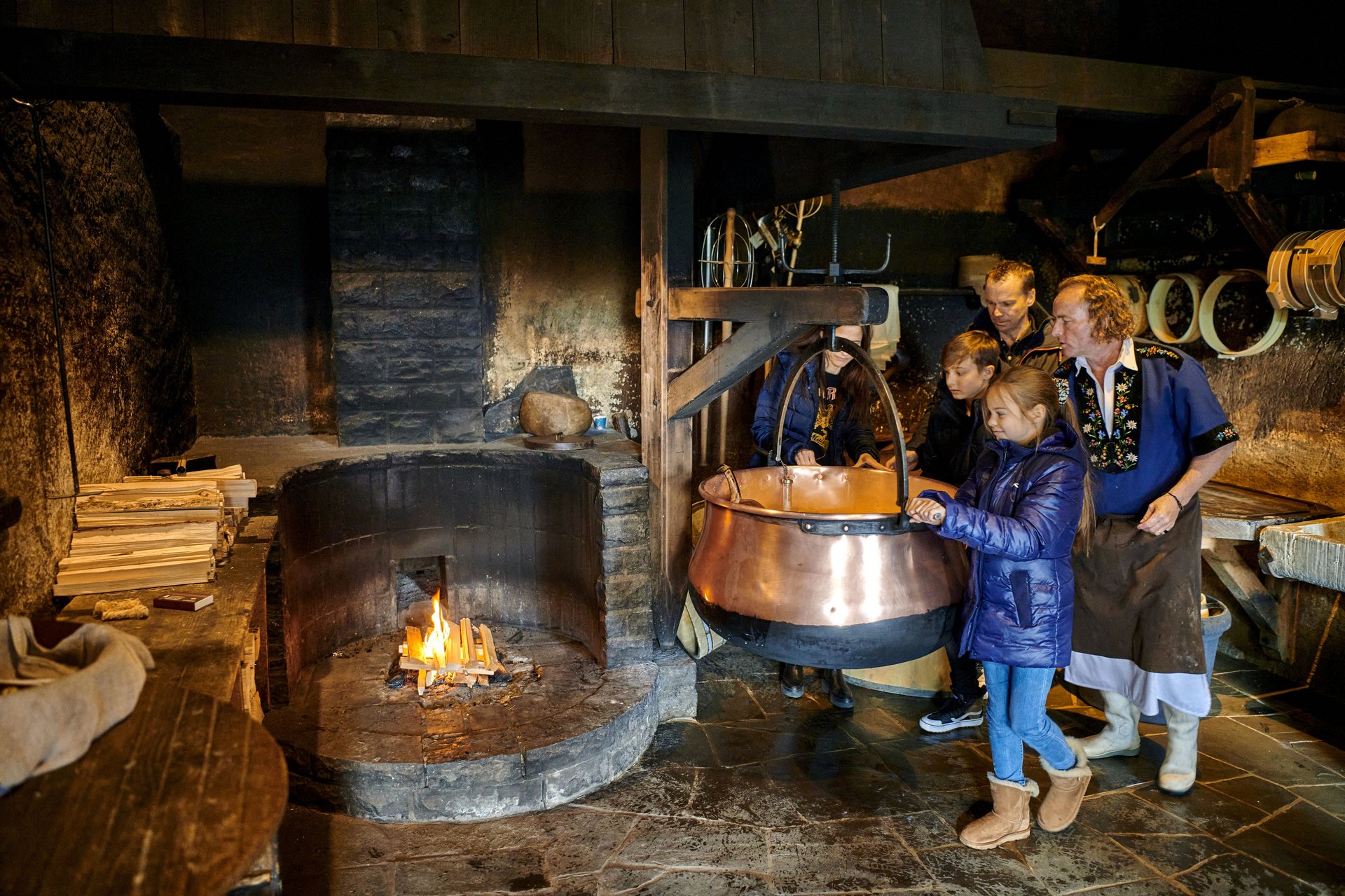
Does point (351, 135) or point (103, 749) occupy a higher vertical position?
point (351, 135)

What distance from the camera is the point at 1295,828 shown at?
12.7 ft

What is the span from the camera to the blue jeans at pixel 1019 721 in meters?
3.49

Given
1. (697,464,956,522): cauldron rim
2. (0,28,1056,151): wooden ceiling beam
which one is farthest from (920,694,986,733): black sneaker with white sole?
(0,28,1056,151): wooden ceiling beam

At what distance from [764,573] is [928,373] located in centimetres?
436

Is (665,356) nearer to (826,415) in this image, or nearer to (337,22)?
(826,415)

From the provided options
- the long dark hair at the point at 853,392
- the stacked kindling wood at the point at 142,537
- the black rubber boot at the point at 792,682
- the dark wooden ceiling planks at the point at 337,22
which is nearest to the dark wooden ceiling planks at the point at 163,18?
the dark wooden ceiling planks at the point at 337,22

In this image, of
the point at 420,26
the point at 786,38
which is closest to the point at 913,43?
the point at 786,38

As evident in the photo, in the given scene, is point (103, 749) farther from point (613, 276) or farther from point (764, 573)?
point (613, 276)

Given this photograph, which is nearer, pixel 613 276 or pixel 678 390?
pixel 678 390

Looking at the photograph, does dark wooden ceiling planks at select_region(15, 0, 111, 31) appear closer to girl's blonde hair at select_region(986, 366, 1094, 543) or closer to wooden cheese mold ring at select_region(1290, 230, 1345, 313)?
girl's blonde hair at select_region(986, 366, 1094, 543)

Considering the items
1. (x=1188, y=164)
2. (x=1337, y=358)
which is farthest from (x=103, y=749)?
(x=1337, y=358)

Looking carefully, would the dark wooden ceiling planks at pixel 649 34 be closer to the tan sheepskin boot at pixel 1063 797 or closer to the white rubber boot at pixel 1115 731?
the tan sheepskin boot at pixel 1063 797

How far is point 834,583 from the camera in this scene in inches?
115

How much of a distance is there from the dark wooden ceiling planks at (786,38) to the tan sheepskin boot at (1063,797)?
288 centimetres
